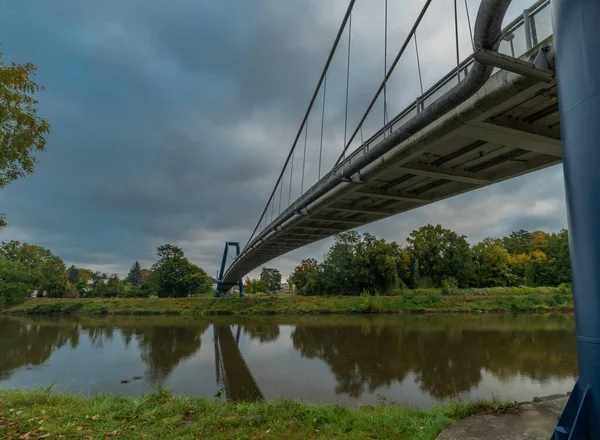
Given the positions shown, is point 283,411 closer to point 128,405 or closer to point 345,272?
point 128,405

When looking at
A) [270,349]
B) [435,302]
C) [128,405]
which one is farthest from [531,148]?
[435,302]

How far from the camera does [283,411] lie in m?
5.59

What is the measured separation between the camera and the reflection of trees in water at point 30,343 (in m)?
14.0

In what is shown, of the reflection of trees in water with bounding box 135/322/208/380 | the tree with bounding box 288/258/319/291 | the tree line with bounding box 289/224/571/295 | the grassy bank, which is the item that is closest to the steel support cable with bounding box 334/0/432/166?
the reflection of trees in water with bounding box 135/322/208/380

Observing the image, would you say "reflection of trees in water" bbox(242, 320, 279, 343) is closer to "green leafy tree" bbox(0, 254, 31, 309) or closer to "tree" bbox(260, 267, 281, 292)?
"green leafy tree" bbox(0, 254, 31, 309)

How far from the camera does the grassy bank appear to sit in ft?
106

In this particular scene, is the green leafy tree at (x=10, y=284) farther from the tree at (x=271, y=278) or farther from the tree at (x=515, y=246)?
the tree at (x=515, y=246)

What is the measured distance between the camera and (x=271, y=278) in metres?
76.9

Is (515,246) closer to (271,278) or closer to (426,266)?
(426,266)

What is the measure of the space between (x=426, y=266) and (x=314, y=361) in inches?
1268

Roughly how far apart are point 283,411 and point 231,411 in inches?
35.5

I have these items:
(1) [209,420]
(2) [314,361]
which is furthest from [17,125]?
(2) [314,361]

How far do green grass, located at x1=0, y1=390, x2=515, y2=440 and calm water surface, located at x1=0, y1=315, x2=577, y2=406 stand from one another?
10.0 ft

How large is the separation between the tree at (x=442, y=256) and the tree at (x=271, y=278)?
130ft
